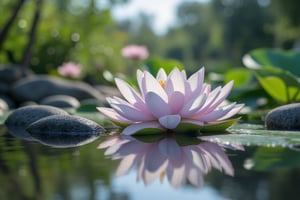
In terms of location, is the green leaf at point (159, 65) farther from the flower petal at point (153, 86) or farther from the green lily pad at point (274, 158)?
the green lily pad at point (274, 158)

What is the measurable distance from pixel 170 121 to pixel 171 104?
9 cm

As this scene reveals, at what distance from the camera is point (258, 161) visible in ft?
6.39

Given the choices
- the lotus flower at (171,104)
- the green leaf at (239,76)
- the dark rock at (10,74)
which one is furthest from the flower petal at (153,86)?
the dark rock at (10,74)

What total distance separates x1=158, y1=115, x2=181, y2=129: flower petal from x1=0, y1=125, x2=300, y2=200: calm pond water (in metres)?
0.11

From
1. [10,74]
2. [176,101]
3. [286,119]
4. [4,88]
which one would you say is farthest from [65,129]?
[10,74]

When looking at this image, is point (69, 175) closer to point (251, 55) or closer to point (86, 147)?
point (86, 147)

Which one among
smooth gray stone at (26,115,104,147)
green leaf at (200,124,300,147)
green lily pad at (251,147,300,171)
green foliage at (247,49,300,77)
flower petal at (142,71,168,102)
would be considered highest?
green foliage at (247,49,300,77)

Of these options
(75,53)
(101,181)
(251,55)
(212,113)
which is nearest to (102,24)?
(75,53)

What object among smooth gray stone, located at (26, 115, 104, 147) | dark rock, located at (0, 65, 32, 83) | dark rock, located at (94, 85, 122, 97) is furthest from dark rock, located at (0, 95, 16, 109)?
smooth gray stone, located at (26, 115, 104, 147)

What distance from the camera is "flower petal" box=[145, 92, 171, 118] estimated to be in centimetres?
245

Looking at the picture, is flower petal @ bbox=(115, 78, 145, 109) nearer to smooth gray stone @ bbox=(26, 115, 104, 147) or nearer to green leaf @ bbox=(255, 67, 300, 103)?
smooth gray stone @ bbox=(26, 115, 104, 147)

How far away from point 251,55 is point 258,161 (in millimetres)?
2935

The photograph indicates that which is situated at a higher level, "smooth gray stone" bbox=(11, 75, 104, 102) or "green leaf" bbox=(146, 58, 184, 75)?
"green leaf" bbox=(146, 58, 184, 75)

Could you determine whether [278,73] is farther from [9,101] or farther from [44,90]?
[9,101]
